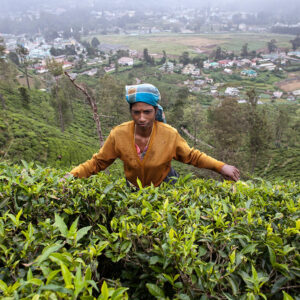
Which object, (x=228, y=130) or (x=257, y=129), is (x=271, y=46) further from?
(x=228, y=130)

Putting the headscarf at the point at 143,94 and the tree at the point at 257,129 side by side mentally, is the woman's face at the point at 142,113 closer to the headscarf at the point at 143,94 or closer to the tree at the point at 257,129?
the headscarf at the point at 143,94

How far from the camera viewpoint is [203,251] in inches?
52.4

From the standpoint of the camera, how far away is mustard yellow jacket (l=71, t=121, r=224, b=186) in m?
2.60

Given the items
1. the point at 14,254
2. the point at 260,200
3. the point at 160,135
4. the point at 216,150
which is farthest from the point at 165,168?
the point at 216,150

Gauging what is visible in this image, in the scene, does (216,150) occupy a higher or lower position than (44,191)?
lower

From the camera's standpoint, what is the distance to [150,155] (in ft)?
8.52

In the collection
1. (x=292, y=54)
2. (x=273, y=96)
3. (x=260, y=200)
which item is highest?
(x=260, y=200)

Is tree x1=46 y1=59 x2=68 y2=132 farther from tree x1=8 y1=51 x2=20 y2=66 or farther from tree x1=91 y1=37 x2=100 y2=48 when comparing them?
tree x1=91 y1=37 x2=100 y2=48

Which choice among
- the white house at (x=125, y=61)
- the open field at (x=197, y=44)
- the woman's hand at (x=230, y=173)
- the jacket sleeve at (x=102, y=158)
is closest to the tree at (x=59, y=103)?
the jacket sleeve at (x=102, y=158)

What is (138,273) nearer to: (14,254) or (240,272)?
(240,272)

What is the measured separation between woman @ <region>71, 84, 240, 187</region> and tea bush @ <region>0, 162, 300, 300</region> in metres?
0.77

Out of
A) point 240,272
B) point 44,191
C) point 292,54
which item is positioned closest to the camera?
point 240,272

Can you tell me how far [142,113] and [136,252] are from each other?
145 centimetres

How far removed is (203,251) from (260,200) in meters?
0.86
